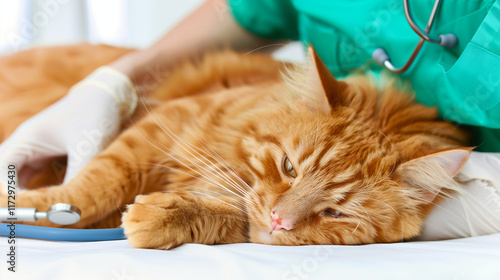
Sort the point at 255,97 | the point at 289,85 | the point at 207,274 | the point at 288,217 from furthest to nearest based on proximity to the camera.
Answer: the point at 255,97
the point at 289,85
the point at 288,217
the point at 207,274

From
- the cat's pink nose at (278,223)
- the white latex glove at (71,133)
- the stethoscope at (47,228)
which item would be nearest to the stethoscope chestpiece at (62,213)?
the stethoscope at (47,228)

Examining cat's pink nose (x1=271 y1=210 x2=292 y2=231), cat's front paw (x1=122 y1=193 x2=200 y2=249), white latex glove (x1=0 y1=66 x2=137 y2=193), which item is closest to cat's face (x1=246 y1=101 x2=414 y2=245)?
cat's pink nose (x1=271 y1=210 x2=292 y2=231)

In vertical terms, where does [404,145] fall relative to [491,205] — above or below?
above

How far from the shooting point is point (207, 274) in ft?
2.52

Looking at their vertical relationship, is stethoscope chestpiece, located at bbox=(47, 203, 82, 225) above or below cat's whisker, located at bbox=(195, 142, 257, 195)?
above

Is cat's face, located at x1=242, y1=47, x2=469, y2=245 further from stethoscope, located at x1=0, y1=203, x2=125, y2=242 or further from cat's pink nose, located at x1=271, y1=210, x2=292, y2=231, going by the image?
stethoscope, located at x1=0, y1=203, x2=125, y2=242

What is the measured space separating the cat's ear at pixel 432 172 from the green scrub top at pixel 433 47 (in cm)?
19

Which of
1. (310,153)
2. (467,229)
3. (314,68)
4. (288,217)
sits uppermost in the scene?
(314,68)

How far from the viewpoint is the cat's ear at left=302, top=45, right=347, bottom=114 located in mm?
998

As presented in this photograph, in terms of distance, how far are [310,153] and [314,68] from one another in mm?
236

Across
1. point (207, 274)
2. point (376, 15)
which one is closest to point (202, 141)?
point (207, 274)

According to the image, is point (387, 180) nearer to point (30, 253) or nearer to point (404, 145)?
point (404, 145)

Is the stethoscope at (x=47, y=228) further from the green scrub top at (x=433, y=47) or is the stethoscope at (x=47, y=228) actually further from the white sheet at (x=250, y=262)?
the green scrub top at (x=433, y=47)

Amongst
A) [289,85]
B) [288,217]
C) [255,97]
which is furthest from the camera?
[255,97]
